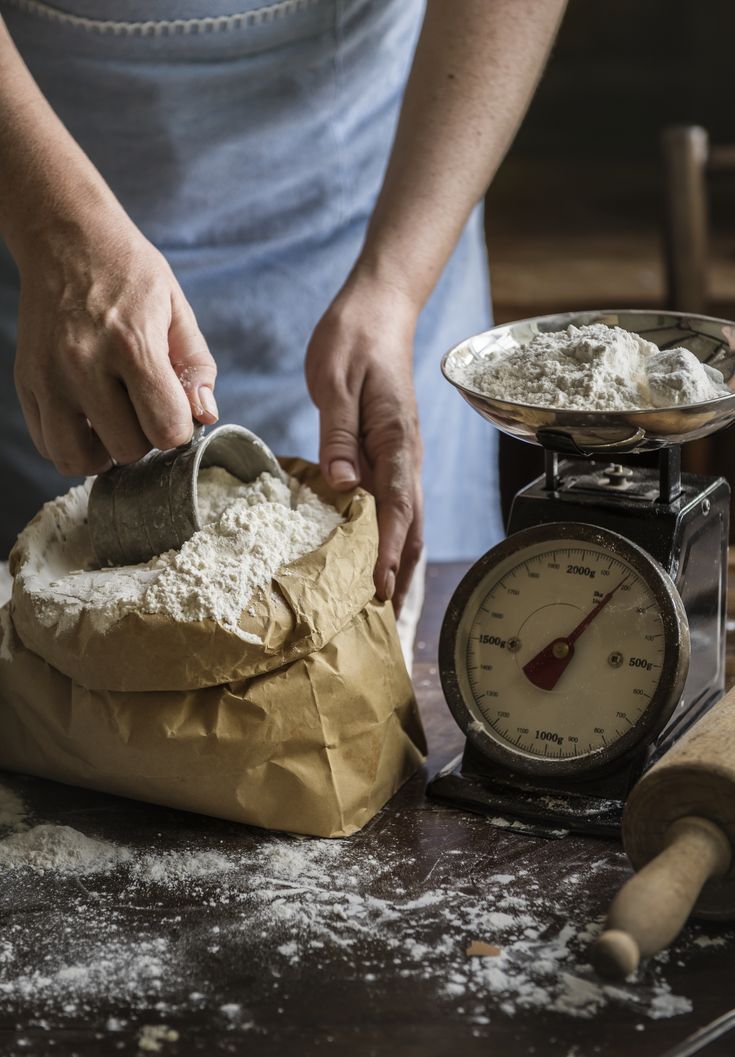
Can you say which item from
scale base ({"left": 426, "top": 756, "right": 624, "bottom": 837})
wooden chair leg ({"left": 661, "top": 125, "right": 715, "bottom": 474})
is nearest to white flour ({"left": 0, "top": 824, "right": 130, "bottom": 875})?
scale base ({"left": 426, "top": 756, "right": 624, "bottom": 837})

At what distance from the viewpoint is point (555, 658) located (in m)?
1.03

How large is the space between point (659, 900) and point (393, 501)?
559 millimetres

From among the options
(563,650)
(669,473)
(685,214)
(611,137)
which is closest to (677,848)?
(563,650)

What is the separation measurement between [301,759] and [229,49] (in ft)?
3.28

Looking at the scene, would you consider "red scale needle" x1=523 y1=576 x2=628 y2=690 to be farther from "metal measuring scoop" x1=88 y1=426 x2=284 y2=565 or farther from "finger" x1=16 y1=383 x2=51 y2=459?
"finger" x1=16 y1=383 x2=51 y2=459

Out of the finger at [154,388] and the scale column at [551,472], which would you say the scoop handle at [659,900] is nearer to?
the scale column at [551,472]

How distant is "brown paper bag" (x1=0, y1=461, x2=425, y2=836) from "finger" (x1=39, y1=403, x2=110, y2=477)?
14 centimetres

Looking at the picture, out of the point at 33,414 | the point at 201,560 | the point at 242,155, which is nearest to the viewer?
the point at 201,560

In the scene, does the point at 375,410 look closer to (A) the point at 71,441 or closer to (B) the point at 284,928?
(A) the point at 71,441

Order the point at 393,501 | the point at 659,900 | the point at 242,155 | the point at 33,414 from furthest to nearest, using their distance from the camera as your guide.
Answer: the point at 242,155 → the point at 393,501 → the point at 33,414 → the point at 659,900

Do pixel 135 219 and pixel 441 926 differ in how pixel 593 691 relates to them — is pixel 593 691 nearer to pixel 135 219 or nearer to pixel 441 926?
pixel 441 926

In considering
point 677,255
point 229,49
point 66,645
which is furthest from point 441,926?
point 677,255

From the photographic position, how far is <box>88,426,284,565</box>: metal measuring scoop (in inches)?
41.6

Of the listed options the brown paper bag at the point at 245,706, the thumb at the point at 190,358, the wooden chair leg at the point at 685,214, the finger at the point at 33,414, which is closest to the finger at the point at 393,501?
the brown paper bag at the point at 245,706
